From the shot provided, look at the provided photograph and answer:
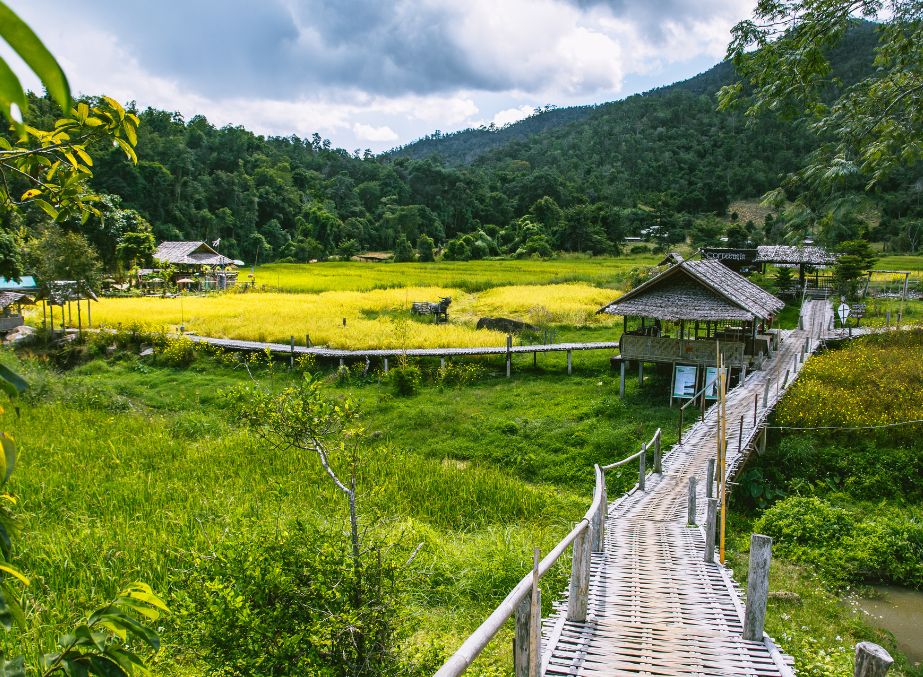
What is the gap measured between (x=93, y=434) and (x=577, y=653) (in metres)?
12.0

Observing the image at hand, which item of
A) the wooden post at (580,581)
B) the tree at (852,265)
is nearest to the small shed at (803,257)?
the tree at (852,265)

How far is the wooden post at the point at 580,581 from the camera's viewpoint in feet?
14.2

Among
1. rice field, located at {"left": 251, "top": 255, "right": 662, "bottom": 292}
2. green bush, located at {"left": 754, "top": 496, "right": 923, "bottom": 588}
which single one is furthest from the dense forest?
green bush, located at {"left": 754, "top": 496, "right": 923, "bottom": 588}

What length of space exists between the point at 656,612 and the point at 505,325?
19.6m

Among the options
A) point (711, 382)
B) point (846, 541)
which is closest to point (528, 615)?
point (846, 541)

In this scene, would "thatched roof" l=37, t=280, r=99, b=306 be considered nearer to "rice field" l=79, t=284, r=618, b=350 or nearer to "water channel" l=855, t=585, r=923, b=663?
"rice field" l=79, t=284, r=618, b=350

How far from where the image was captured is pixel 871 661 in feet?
9.18

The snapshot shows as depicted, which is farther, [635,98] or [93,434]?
[635,98]

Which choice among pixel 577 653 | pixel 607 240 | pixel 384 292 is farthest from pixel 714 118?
pixel 577 653

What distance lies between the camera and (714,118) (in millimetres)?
92312

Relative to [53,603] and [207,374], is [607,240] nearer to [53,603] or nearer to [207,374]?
[207,374]

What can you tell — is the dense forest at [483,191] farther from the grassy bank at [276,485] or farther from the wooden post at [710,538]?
the wooden post at [710,538]

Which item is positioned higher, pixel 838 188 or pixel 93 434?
pixel 838 188

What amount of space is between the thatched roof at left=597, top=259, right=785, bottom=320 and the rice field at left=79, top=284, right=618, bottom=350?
5.76 metres
